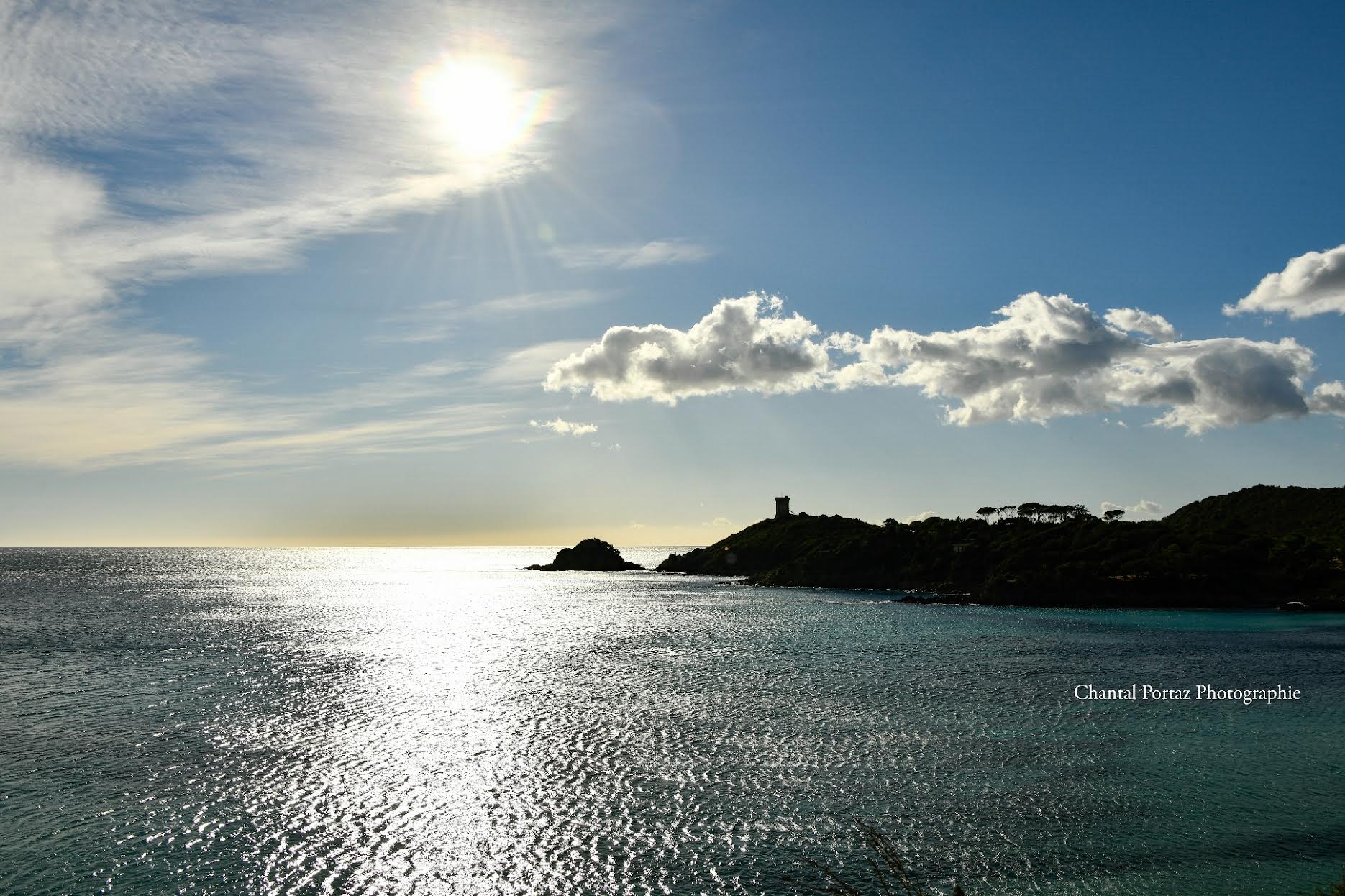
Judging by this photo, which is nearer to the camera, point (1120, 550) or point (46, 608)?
point (46, 608)

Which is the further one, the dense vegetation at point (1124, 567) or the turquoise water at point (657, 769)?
the dense vegetation at point (1124, 567)

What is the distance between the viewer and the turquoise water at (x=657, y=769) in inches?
1118

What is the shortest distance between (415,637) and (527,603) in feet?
190

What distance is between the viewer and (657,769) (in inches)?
1583

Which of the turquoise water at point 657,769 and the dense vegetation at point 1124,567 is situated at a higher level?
the dense vegetation at point 1124,567

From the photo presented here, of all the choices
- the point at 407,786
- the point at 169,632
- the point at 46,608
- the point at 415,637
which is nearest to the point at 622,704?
the point at 407,786

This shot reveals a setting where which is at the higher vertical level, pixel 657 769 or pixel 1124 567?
pixel 1124 567

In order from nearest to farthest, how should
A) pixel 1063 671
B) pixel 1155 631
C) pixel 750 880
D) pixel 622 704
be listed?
pixel 750 880
pixel 622 704
pixel 1063 671
pixel 1155 631

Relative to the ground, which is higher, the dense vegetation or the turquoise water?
the dense vegetation

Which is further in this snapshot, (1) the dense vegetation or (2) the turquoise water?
(1) the dense vegetation

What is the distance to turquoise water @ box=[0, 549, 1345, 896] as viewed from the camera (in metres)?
28.4

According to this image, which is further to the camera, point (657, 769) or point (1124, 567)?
point (1124, 567)

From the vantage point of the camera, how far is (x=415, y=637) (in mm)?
104500

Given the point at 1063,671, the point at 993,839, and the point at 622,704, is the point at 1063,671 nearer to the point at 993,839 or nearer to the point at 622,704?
the point at 622,704
